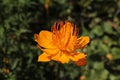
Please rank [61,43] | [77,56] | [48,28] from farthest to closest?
[48,28] < [61,43] < [77,56]

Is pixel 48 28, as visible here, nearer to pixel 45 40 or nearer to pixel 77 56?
pixel 45 40

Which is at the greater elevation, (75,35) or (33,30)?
(75,35)

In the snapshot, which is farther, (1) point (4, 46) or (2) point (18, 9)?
(2) point (18, 9)

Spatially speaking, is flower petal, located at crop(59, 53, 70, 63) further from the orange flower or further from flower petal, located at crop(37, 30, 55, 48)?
flower petal, located at crop(37, 30, 55, 48)

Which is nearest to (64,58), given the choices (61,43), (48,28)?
(61,43)

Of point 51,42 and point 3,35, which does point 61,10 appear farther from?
point 51,42

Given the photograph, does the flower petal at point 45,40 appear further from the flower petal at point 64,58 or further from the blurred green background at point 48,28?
the blurred green background at point 48,28

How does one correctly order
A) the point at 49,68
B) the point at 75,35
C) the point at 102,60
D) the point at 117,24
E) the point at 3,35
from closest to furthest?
the point at 75,35, the point at 3,35, the point at 49,68, the point at 102,60, the point at 117,24

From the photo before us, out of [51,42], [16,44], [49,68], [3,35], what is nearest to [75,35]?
[51,42]

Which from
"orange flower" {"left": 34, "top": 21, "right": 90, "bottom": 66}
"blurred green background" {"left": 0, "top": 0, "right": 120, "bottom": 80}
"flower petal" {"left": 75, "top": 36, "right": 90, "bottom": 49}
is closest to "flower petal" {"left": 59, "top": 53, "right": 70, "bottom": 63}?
"orange flower" {"left": 34, "top": 21, "right": 90, "bottom": 66}
